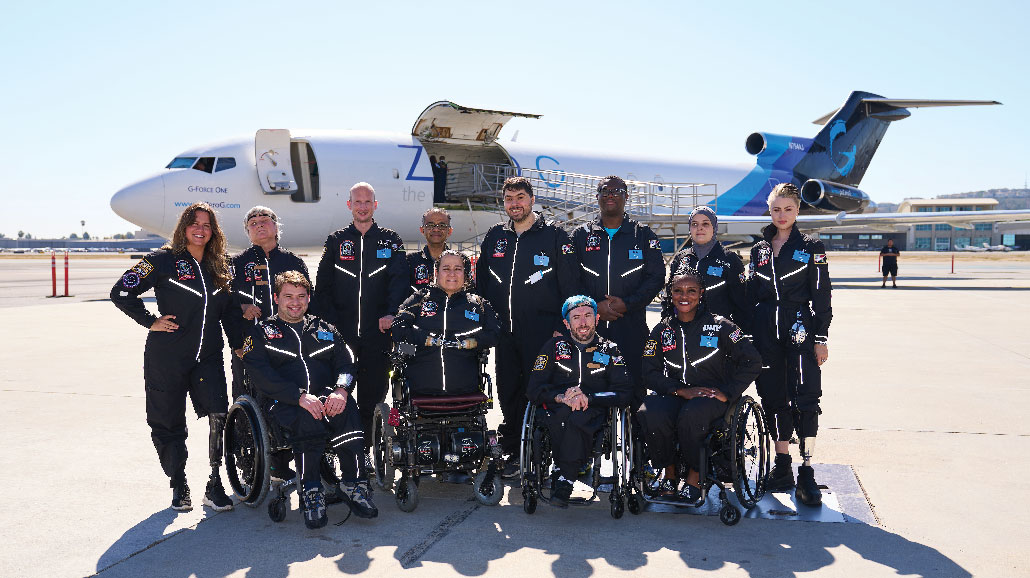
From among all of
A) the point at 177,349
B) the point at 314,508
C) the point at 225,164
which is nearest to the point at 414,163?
the point at 225,164

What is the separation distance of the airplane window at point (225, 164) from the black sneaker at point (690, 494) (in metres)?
13.6

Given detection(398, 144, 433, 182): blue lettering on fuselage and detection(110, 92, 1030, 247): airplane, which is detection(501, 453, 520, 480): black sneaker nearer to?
detection(110, 92, 1030, 247): airplane

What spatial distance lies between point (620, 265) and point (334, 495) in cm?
247

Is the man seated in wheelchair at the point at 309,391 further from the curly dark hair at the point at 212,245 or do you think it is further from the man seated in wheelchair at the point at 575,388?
the man seated in wheelchair at the point at 575,388

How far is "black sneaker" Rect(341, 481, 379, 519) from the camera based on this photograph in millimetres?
4207

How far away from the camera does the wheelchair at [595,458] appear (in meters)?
4.33

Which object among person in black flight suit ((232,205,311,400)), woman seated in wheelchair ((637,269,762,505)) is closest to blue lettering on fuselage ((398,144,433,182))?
person in black flight suit ((232,205,311,400))

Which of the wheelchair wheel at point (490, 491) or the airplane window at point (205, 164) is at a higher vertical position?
the airplane window at point (205, 164)

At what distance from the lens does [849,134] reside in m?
26.9

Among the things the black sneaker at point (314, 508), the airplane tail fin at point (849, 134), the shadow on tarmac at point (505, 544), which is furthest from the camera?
the airplane tail fin at point (849, 134)

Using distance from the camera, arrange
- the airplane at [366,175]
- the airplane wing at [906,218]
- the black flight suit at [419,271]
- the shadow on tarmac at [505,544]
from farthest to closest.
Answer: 1. the airplane wing at [906,218]
2. the airplane at [366,175]
3. the black flight suit at [419,271]
4. the shadow on tarmac at [505,544]

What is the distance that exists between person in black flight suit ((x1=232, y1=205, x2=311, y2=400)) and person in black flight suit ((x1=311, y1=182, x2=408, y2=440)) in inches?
11.8

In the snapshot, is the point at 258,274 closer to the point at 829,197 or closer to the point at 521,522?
the point at 521,522

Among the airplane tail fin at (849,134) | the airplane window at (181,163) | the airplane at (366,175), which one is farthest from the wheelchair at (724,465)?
the airplane tail fin at (849,134)
